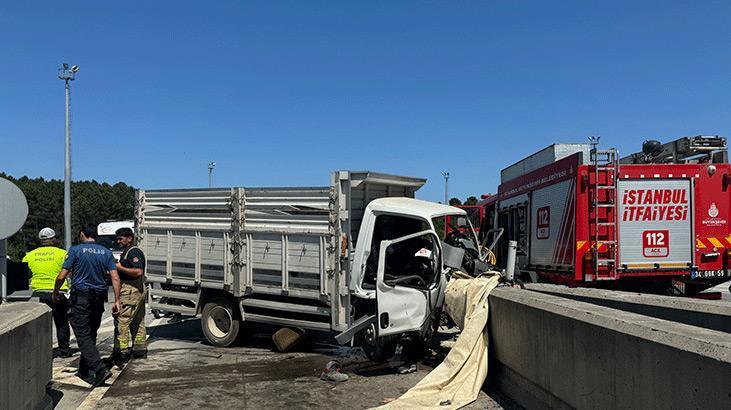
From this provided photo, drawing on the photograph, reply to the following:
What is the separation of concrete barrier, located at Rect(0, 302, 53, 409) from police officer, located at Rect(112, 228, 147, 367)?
2278mm

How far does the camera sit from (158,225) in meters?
9.95

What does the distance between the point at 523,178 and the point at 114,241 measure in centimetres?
1399

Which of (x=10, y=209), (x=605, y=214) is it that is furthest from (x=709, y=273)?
(x=10, y=209)

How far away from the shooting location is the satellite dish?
23.7ft

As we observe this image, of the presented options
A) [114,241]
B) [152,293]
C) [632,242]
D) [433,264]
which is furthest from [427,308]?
[114,241]

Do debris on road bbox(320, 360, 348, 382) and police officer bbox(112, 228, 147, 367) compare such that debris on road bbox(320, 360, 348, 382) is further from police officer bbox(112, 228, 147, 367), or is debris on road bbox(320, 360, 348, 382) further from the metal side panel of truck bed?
police officer bbox(112, 228, 147, 367)

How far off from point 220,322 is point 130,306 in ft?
5.50

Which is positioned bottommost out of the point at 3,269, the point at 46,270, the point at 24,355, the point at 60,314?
the point at 60,314

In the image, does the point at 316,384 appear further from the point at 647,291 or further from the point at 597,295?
the point at 647,291

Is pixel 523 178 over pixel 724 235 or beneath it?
over

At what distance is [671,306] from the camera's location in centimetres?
591

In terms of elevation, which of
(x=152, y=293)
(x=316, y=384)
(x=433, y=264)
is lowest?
(x=316, y=384)

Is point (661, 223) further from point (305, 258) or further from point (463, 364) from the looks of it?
point (305, 258)

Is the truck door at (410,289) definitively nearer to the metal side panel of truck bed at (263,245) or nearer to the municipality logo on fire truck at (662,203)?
the metal side panel of truck bed at (263,245)
